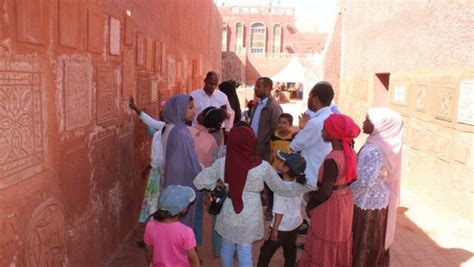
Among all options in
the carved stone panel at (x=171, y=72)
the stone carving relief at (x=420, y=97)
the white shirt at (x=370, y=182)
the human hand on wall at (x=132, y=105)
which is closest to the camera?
the white shirt at (x=370, y=182)

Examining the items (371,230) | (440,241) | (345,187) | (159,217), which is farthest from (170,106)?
(440,241)

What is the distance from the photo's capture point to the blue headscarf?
132 inches

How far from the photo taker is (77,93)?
2.86 metres

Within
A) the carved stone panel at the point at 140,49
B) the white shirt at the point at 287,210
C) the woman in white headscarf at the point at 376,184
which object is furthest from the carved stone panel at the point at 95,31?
the woman in white headscarf at the point at 376,184

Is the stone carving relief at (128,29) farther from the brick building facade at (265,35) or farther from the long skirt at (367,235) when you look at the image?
the brick building facade at (265,35)

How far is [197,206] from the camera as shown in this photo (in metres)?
3.74

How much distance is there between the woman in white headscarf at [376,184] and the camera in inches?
119

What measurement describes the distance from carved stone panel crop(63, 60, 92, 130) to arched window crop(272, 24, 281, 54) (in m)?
49.5

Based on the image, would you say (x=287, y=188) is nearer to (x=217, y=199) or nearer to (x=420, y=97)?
(x=217, y=199)

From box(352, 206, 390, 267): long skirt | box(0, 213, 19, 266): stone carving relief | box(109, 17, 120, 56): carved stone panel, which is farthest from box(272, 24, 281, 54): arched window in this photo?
→ box(0, 213, 19, 266): stone carving relief

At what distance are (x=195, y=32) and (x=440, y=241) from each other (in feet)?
25.7

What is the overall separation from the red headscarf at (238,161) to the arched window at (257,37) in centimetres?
4978

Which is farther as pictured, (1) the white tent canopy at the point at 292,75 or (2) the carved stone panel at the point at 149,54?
(1) the white tent canopy at the point at 292,75

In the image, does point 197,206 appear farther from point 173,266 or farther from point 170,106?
point 173,266
